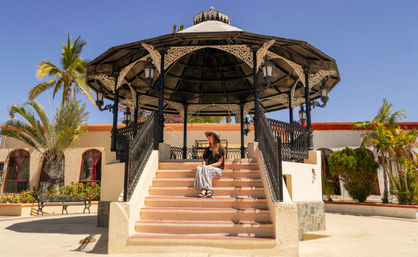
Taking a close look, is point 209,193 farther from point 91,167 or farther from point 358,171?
point 91,167

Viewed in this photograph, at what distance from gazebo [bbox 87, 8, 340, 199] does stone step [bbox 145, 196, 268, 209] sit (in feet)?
6.44

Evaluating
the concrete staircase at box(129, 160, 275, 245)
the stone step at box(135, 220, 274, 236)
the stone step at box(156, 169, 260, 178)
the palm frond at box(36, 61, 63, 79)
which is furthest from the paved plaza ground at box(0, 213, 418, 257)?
the palm frond at box(36, 61, 63, 79)

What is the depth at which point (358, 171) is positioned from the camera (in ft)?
45.3

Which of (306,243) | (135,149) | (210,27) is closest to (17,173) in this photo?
(210,27)

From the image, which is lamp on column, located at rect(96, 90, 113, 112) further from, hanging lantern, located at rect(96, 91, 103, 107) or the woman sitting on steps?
the woman sitting on steps

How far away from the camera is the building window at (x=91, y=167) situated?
17.0 metres

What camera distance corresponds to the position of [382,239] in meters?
6.38

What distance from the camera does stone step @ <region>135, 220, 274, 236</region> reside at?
489cm

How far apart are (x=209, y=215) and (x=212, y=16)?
716 cm

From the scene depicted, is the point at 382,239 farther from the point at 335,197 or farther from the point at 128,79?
the point at 335,197

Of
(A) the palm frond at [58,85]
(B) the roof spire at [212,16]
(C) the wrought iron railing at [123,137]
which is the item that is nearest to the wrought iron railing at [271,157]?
(C) the wrought iron railing at [123,137]

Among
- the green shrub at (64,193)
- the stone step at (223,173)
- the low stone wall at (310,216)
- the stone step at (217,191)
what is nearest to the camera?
the stone step at (217,191)

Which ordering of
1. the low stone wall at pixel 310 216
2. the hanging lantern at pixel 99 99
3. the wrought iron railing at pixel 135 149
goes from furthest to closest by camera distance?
the hanging lantern at pixel 99 99 → the low stone wall at pixel 310 216 → the wrought iron railing at pixel 135 149

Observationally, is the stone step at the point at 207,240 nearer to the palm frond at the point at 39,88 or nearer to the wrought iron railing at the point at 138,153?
the wrought iron railing at the point at 138,153
